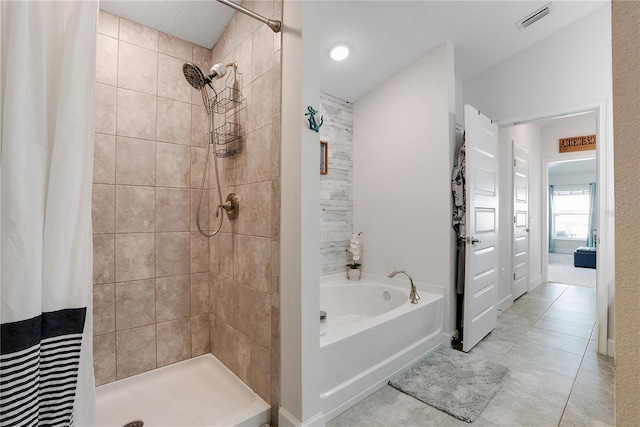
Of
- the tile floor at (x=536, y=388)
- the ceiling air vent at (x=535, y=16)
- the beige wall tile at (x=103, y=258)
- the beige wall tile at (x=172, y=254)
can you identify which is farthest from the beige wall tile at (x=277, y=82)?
the ceiling air vent at (x=535, y=16)

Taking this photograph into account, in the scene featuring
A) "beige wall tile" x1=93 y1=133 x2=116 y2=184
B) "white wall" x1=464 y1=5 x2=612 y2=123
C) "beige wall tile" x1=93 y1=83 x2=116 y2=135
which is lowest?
"beige wall tile" x1=93 y1=133 x2=116 y2=184

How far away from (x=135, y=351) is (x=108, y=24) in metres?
1.98

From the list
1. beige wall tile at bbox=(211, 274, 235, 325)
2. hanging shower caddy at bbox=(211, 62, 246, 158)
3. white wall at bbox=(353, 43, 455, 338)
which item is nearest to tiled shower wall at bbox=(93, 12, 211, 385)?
beige wall tile at bbox=(211, 274, 235, 325)

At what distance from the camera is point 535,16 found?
2457mm

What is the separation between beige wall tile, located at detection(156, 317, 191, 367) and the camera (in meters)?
1.90

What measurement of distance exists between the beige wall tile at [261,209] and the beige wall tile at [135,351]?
39.5 inches

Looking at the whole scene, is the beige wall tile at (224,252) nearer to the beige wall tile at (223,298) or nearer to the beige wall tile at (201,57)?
the beige wall tile at (223,298)

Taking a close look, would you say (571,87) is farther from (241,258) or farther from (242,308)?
(242,308)

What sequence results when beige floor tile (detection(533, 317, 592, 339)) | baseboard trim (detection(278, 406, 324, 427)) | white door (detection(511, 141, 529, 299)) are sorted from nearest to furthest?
1. baseboard trim (detection(278, 406, 324, 427))
2. beige floor tile (detection(533, 317, 592, 339))
3. white door (detection(511, 141, 529, 299))

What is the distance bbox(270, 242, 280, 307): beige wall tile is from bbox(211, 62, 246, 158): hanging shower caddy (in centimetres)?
→ 69

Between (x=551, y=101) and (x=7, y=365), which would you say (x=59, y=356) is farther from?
(x=551, y=101)

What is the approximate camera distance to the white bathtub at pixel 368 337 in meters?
1.67

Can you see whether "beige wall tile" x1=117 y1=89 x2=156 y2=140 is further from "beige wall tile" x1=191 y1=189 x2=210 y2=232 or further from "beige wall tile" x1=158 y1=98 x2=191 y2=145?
"beige wall tile" x1=191 y1=189 x2=210 y2=232

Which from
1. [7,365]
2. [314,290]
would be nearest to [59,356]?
[7,365]
